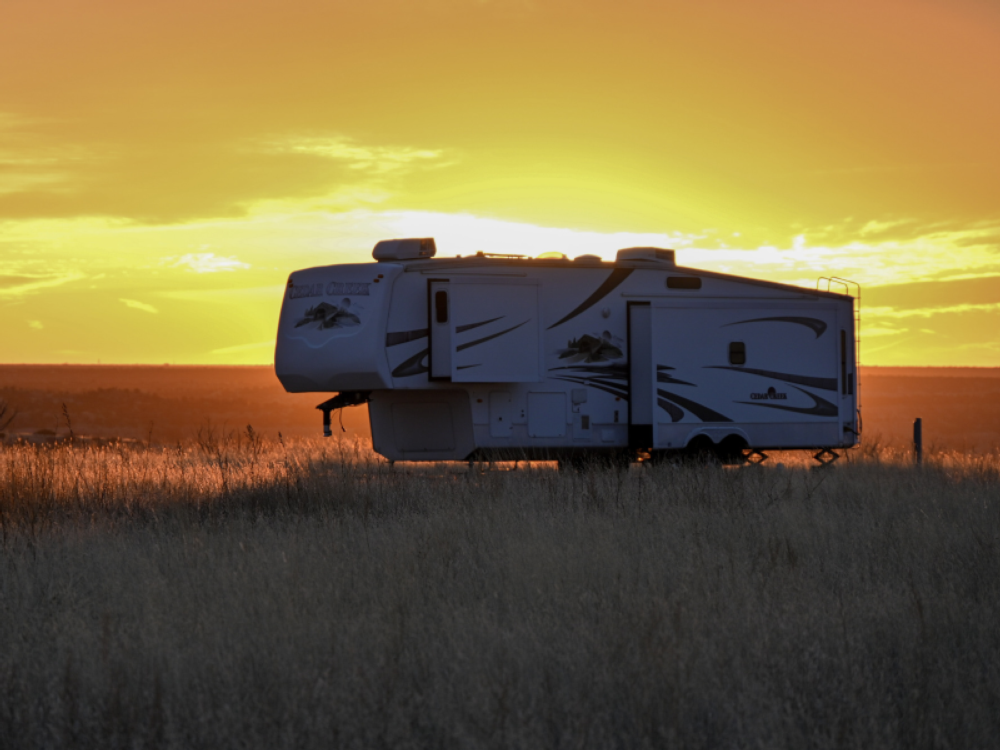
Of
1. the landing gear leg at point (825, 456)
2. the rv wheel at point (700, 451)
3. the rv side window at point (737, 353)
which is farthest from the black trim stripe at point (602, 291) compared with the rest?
the landing gear leg at point (825, 456)

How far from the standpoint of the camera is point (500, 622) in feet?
19.9

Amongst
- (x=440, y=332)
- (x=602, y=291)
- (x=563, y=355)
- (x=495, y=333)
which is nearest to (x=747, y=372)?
(x=602, y=291)

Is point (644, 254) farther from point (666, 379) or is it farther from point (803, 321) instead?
point (803, 321)

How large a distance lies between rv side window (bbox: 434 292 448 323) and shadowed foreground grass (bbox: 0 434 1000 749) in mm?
3470

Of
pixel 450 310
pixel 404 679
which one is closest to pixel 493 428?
pixel 450 310

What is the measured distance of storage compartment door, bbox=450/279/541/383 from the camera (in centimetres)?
1321

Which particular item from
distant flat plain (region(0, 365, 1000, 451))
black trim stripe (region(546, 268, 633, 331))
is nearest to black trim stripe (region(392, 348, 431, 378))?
black trim stripe (region(546, 268, 633, 331))

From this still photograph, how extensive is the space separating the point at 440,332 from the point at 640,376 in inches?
125

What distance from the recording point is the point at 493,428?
1365 cm

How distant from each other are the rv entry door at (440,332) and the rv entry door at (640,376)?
283 centimetres

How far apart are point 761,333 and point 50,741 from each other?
41.2 ft

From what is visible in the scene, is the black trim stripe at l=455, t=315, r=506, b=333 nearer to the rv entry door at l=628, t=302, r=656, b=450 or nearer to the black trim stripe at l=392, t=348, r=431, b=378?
the black trim stripe at l=392, t=348, r=431, b=378

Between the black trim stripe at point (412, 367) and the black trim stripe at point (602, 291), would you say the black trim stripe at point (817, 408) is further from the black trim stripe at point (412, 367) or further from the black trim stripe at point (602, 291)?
the black trim stripe at point (412, 367)

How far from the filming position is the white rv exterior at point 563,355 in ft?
43.3
